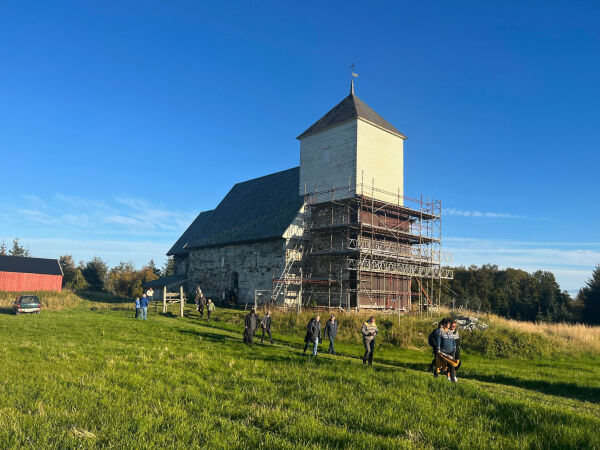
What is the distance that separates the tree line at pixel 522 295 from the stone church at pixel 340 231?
20.7 meters

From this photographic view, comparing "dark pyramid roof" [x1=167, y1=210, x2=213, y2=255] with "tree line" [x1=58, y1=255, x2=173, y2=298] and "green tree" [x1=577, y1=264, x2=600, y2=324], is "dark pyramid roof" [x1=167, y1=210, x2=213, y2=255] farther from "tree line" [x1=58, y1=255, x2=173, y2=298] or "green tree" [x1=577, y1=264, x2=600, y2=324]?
"green tree" [x1=577, y1=264, x2=600, y2=324]

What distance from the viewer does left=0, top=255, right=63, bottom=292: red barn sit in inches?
1730

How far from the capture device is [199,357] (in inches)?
437

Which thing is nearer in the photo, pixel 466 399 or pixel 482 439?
pixel 482 439

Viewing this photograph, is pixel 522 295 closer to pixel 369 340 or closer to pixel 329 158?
pixel 329 158

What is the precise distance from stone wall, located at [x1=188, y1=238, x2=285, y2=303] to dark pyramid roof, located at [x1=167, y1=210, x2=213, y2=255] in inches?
194

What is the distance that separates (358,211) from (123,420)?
2347cm

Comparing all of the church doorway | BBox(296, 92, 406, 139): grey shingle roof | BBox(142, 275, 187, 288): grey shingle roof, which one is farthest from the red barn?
BBox(296, 92, 406, 139): grey shingle roof

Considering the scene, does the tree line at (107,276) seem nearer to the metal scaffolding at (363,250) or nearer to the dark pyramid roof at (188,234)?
the dark pyramid roof at (188,234)

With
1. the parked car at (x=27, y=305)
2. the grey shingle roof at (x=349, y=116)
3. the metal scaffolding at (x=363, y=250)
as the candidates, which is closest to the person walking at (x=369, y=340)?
the metal scaffolding at (x=363, y=250)

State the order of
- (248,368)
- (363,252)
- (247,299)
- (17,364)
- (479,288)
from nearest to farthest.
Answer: (17,364) → (248,368) → (363,252) → (247,299) → (479,288)

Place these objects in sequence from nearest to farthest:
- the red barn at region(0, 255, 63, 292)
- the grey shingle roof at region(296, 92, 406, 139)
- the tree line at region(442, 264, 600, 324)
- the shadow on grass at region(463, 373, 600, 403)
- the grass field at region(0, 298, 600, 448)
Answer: the grass field at region(0, 298, 600, 448), the shadow on grass at region(463, 373, 600, 403), the grey shingle roof at region(296, 92, 406, 139), the red barn at region(0, 255, 63, 292), the tree line at region(442, 264, 600, 324)

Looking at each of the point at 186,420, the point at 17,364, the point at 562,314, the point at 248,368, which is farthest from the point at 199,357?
the point at 562,314

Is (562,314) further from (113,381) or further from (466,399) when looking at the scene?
(113,381)
